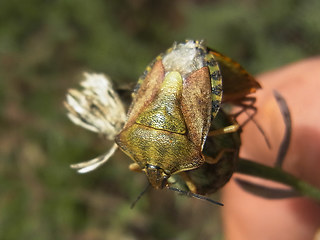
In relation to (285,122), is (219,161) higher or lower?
lower

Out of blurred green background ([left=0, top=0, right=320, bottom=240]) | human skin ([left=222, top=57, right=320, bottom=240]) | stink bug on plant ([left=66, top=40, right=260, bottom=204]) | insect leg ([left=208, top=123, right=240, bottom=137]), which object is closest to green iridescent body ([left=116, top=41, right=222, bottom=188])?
stink bug on plant ([left=66, top=40, right=260, bottom=204])

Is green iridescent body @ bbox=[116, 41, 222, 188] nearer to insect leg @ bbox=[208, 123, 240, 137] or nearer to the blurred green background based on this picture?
insect leg @ bbox=[208, 123, 240, 137]

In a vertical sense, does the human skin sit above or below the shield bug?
below

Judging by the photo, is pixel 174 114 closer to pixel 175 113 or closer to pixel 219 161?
pixel 175 113

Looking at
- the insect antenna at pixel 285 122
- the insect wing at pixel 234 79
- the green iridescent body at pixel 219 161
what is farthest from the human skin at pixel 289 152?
the green iridescent body at pixel 219 161

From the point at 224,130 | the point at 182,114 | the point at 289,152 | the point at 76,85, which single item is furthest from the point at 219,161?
the point at 76,85

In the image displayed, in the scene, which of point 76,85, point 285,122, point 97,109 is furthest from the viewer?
point 76,85

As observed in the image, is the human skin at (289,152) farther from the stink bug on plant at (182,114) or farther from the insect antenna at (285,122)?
the stink bug on plant at (182,114)

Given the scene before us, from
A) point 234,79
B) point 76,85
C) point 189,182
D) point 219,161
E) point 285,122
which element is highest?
point 234,79
